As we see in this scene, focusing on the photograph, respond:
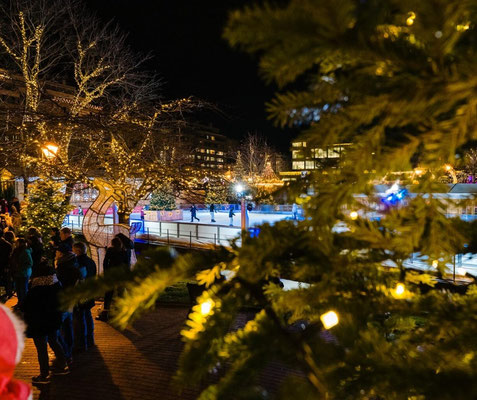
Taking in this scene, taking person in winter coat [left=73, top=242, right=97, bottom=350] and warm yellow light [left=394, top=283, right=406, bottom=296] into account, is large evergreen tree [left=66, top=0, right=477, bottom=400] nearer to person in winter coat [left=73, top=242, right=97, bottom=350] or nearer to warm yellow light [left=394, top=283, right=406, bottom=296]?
warm yellow light [left=394, top=283, right=406, bottom=296]

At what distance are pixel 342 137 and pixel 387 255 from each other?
17.4 inches

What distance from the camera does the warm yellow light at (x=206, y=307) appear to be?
997 millimetres

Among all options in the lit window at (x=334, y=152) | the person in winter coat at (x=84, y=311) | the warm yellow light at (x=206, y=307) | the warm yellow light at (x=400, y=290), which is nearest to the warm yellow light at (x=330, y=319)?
the warm yellow light at (x=400, y=290)

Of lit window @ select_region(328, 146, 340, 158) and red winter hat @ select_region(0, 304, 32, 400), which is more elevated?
lit window @ select_region(328, 146, 340, 158)

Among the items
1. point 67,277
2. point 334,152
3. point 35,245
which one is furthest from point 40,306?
point 334,152

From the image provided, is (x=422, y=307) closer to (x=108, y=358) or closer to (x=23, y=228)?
(x=108, y=358)

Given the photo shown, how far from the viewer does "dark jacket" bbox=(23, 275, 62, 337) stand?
4.59 meters

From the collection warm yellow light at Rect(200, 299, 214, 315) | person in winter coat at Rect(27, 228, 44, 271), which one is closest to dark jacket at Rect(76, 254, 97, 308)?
person in winter coat at Rect(27, 228, 44, 271)

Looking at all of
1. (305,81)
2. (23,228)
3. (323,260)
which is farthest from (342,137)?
(23,228)

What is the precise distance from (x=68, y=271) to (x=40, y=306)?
0.78m

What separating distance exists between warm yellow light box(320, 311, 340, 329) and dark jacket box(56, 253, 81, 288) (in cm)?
505

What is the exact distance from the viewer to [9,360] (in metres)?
1.28

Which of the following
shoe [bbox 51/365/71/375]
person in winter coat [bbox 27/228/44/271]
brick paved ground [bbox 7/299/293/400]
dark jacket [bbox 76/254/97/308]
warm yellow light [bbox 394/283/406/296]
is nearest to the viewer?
warm yellow light [bbox 394/283/406/296]

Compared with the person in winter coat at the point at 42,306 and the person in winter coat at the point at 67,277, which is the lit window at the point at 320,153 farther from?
the person in winter coat at the point at 67,277
